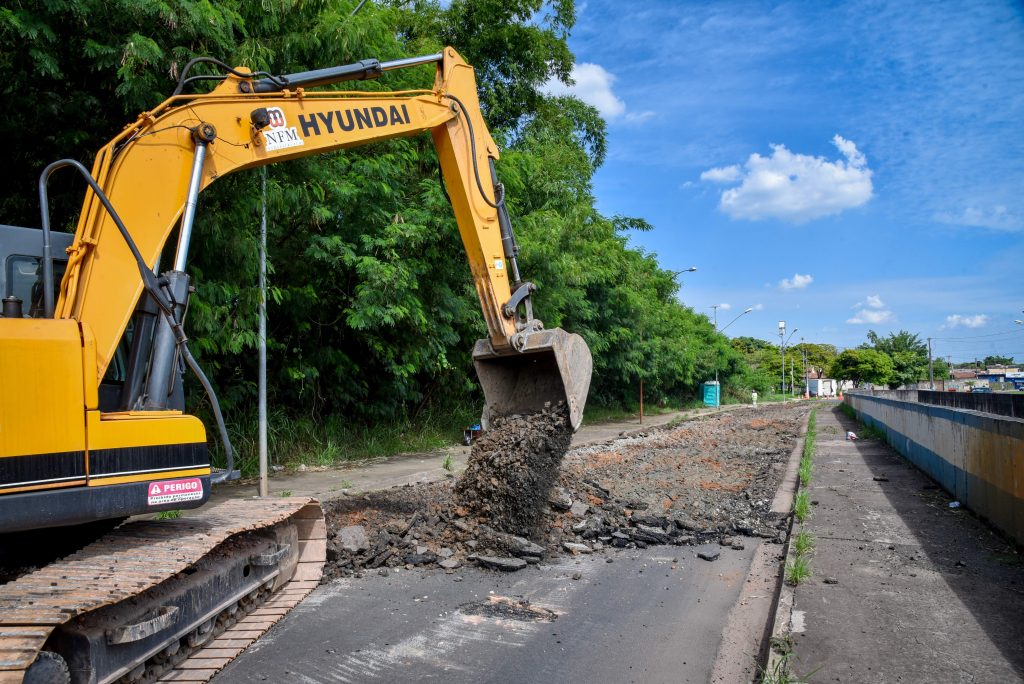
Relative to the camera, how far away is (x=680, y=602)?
575 centimetres

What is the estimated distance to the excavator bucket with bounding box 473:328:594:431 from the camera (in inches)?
275

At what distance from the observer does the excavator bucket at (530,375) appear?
22.9 feet

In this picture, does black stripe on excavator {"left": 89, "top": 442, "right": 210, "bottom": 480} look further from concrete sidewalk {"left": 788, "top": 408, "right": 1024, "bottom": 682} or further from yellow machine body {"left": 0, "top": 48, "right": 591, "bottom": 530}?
concrete sidewalk {"left": 788, "top": 408, "right": 1024, "bottom": 682}

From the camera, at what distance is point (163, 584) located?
4316mm

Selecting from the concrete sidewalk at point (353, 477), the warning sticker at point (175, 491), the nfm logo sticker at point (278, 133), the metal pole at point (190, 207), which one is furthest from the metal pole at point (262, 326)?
the warning sticker at point (175, 491)

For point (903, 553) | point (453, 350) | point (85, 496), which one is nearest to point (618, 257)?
point (453, 350)

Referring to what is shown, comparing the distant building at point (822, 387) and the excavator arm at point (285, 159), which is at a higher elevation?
the excavator arm at point (285, 159)

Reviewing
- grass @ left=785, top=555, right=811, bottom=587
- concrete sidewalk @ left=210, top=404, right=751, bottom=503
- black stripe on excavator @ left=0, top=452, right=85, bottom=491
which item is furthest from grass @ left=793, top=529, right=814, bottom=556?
black stripe on excavator @ left=0, top=452, right=85, bottom=491

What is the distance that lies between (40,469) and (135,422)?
54 cm

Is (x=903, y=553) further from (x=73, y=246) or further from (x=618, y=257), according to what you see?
(x=618, y=257)

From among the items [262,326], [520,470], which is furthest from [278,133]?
[262,326]

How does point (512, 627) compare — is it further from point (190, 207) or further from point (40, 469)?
point (190, 207)

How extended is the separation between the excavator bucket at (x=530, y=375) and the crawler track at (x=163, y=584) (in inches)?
91.1

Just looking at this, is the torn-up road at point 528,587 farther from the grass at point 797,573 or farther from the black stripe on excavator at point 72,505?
the black stripe on excavator at point 72,505
